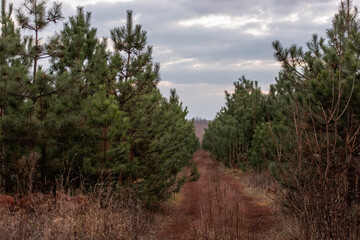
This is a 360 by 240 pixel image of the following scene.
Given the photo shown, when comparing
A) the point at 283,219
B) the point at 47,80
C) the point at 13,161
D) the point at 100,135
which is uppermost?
the point at 47,80

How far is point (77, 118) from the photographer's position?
6.77 meters

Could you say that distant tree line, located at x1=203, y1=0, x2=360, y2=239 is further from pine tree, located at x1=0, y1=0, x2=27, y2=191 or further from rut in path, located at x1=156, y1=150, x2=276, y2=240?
pine tree, located at x1=0, y1=0, x2=27, y2=191

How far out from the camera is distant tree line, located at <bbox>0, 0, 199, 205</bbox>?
6.50 metres


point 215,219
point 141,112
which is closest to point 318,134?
point 215,219

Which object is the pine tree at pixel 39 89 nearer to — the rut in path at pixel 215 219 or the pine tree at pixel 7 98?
Answer: the pine tree at pixel 7 98

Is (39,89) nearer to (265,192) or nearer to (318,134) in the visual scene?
(318,134)

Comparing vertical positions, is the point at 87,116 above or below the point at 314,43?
below

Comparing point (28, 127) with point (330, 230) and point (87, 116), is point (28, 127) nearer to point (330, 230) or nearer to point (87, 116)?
point (87, 116)

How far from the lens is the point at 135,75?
8.62 meters

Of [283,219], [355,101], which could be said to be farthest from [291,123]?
[283,219]

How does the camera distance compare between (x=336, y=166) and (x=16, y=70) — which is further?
(x=16, y=70)

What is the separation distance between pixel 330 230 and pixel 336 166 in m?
0.64

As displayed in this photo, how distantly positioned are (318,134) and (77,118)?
5.08 meters

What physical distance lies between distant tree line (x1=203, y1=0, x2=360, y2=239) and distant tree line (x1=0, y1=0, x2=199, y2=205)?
10.0 feet
